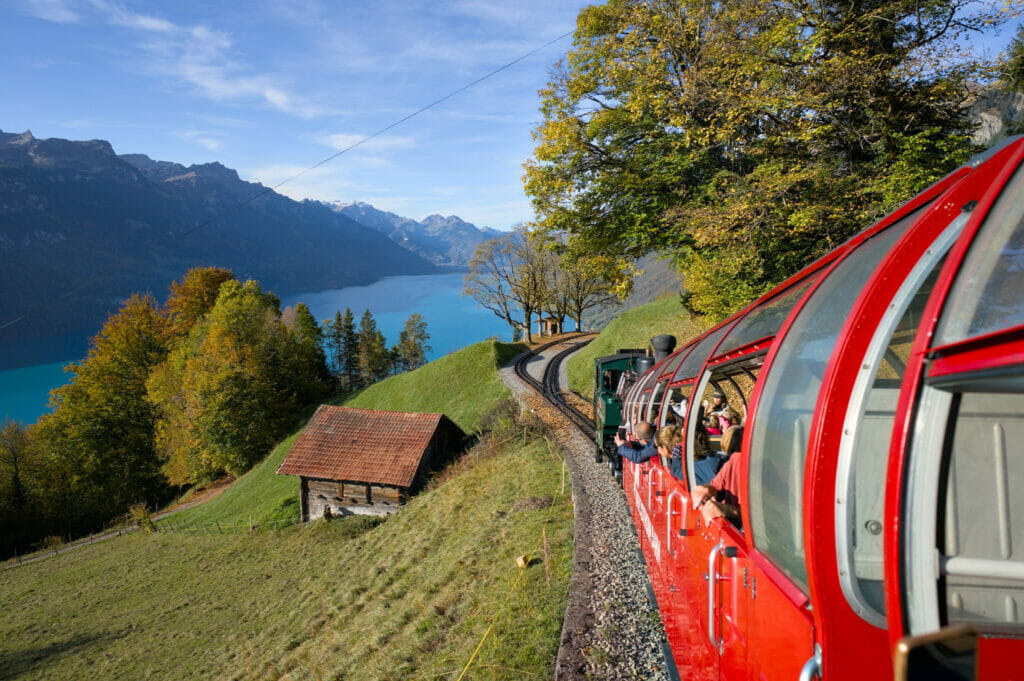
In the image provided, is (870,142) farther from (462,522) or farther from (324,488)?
(324,488)

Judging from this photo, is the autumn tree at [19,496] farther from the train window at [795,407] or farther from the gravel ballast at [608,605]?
the train window at [795,407]

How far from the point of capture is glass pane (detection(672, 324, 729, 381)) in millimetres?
5020

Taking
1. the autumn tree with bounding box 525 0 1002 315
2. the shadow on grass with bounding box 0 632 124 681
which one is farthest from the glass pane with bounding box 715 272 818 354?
the shadow on grass with bounding box 0 632 124 681

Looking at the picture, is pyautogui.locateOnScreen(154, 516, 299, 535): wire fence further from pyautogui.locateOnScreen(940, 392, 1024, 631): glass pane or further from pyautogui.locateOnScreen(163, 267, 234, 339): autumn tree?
pyautogui.locateOnScreen(940, 392, 1024, 631): glass pane

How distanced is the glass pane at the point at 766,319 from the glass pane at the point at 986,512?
1558 millimetres

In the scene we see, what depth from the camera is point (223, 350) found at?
4319cm

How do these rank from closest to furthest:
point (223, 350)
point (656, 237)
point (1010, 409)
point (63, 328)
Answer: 1. point (1010, 409)
2. point (656, 237)
3. point (223, 350)
4. point (63, 328)

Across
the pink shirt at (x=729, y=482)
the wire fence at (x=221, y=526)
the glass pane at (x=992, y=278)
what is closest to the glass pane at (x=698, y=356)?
the pink shirt at (x=729, y=482)

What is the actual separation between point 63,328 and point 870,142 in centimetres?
22991

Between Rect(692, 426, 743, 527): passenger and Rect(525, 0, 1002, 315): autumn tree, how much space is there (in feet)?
30.9

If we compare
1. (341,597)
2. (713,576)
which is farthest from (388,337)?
(713,576)

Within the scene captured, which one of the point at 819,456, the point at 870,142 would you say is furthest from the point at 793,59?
the point at 819,456

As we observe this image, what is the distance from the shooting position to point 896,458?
171 cm

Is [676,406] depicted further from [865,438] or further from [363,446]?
[363,446]
